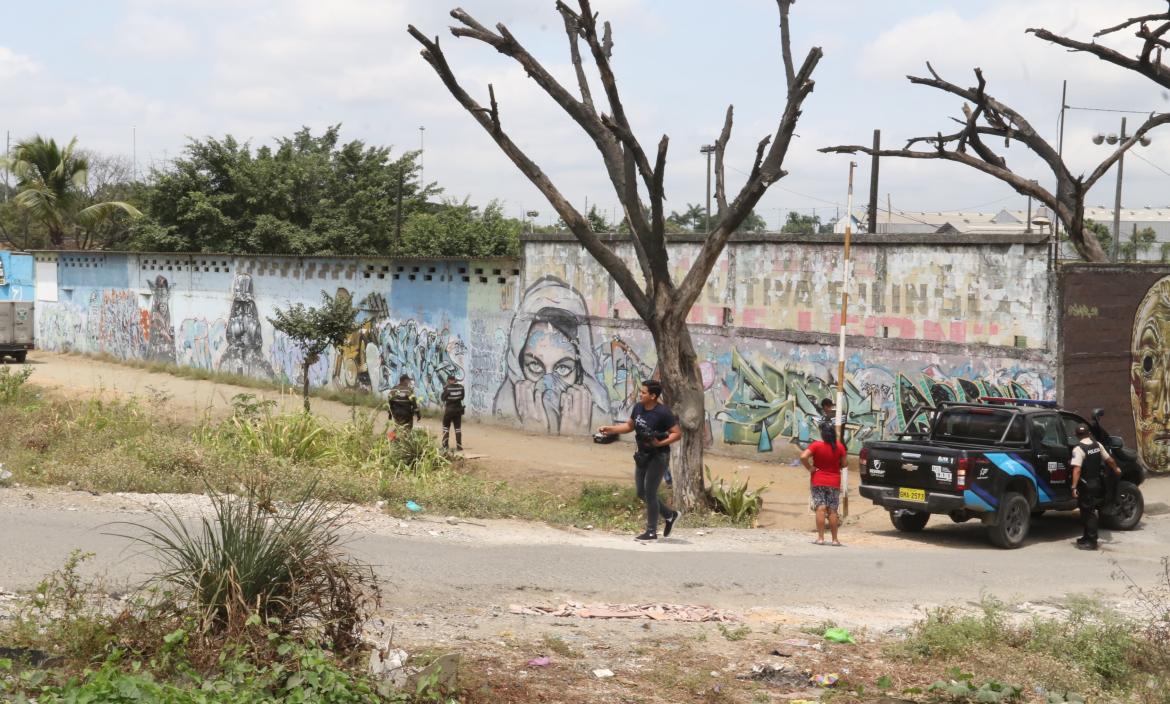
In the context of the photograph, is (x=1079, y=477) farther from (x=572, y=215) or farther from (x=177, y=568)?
(x=177, y=568)

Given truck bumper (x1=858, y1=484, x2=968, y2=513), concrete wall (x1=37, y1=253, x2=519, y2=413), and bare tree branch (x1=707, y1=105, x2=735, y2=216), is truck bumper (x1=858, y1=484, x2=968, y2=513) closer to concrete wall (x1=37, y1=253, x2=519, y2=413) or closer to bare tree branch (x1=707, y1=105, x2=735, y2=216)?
bare tree branch (x1=707, y1=105, x2=735, y2=216)

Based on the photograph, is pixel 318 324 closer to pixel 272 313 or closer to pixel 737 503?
pixel 272 313

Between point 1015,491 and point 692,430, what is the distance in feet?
13.1

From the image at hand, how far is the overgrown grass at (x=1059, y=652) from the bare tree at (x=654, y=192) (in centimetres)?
708

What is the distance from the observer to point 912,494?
13688 millimetres

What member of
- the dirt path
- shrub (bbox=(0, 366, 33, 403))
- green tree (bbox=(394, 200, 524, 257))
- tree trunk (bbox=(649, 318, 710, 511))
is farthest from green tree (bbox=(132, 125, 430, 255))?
tree trunk (bbox=(649, 318, 710, 511))

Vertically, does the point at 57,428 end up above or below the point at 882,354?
below

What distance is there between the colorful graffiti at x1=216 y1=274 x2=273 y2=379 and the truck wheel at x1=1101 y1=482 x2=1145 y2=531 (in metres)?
22.2

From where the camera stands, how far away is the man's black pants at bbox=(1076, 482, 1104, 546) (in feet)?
45.4

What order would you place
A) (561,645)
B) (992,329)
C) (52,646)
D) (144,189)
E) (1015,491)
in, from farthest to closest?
(144,189) → (992,329) → (1015,491) → (561,645) → (52,646)

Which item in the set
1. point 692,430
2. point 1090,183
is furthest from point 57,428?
point 1090,183

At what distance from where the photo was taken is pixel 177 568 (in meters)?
→ 6.76

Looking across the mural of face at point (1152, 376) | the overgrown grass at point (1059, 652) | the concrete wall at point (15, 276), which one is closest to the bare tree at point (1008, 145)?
the mural of face at point (1152, 376)

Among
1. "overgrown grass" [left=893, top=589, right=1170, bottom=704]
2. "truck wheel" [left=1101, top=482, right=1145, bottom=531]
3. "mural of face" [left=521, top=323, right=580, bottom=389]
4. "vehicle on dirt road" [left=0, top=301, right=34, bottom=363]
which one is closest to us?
"overgrown grass" [left=893, top=589, right=1170, bottom=704]
